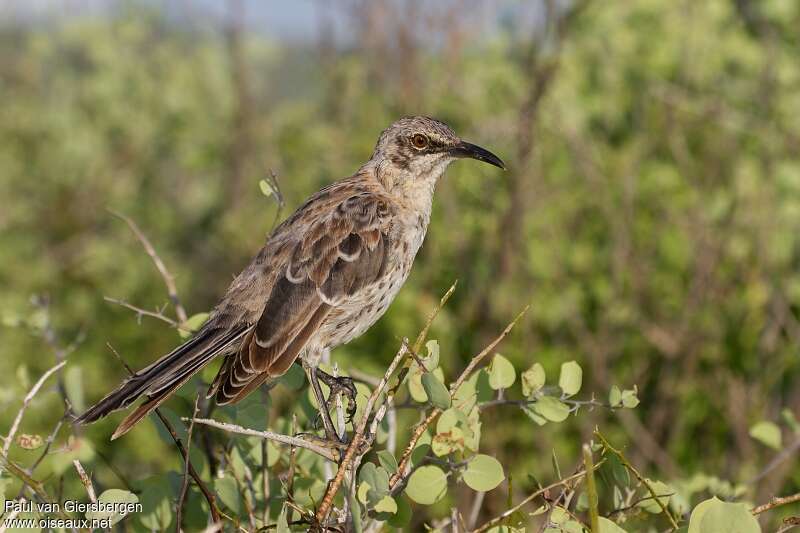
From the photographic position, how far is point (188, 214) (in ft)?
38.9

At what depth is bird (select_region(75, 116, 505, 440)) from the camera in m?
3.84

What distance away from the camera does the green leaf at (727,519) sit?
97.7 inches

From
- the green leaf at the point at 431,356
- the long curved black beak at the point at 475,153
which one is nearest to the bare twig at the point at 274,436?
the green leaf at the point at 431,356

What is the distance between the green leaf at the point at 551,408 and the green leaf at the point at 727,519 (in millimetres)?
543

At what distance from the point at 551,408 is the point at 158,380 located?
1.35 meters

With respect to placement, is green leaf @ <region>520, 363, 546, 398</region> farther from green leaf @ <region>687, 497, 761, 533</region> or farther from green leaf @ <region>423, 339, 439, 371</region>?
green leaf @ <region>687, 497, 761, 533</region>

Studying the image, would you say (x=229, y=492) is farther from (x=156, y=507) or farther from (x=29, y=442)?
(x=29, y=442)

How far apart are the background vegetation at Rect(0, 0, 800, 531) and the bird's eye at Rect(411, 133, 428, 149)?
3.76 ft

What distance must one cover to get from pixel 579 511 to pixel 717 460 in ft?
12.5

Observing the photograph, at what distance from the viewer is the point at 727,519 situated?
249cm

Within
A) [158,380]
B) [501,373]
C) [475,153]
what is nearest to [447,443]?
[501,373]

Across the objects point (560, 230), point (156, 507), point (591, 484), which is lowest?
point (560, 230)

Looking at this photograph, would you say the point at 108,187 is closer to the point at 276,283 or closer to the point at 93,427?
the point at 93,427

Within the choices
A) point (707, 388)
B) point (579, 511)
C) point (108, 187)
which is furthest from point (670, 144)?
point (108, 187)
